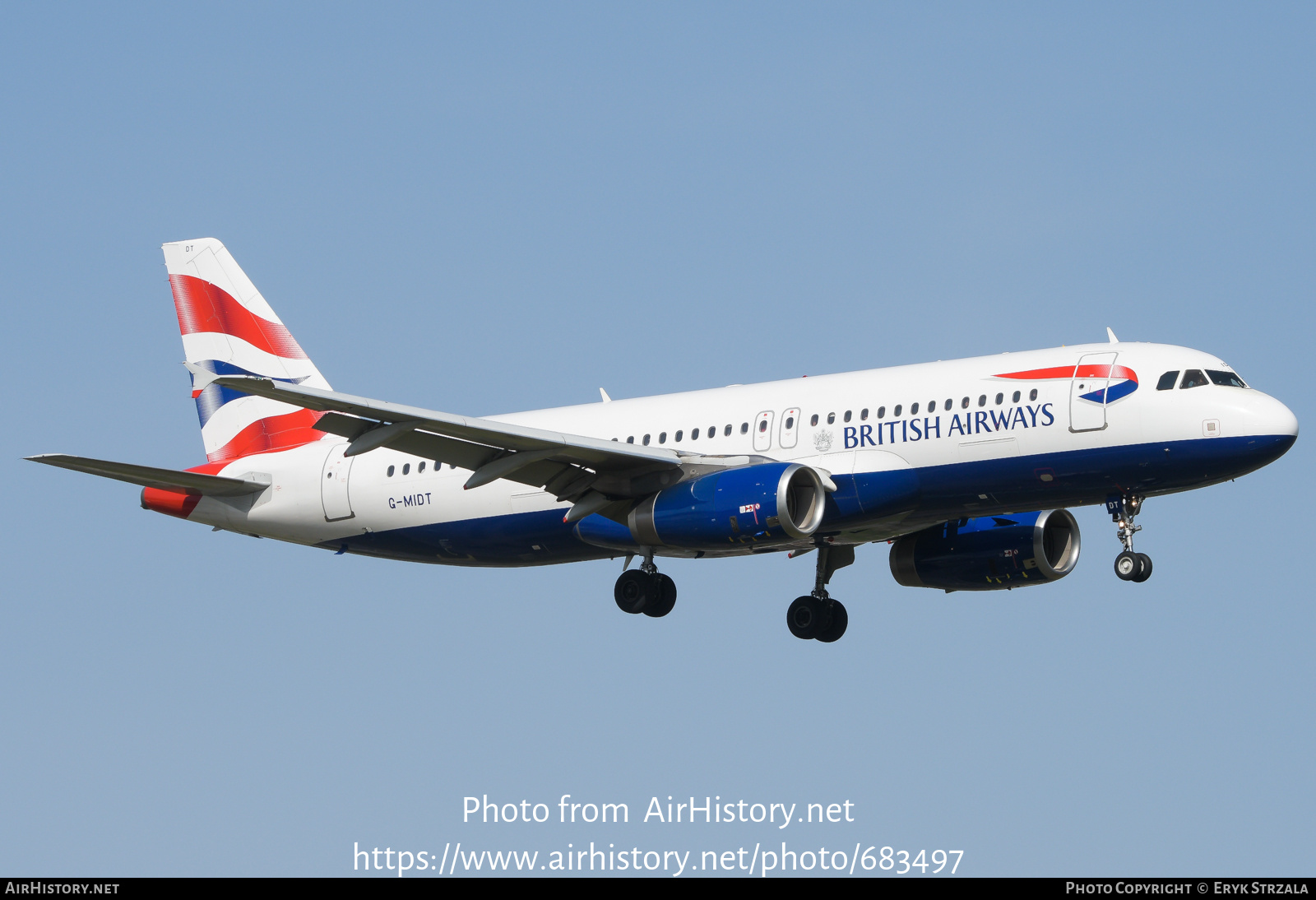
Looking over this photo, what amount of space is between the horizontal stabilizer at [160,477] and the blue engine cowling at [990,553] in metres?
15.4

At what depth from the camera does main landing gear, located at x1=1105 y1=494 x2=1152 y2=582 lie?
35.4m

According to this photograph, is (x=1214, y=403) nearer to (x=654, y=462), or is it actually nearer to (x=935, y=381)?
(x=935, y=381)

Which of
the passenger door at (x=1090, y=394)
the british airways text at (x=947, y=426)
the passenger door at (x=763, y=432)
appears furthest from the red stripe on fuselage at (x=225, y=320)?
the passenger door at (x=1090, y=394)

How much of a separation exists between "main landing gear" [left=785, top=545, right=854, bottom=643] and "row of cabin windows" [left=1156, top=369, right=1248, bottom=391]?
9.31 m

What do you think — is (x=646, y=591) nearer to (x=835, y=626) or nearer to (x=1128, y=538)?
(x=835, y=626)

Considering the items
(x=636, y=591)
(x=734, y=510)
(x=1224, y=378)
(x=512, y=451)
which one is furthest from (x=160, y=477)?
(x=1224, y=378)

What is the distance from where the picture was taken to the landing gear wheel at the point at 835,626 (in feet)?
136

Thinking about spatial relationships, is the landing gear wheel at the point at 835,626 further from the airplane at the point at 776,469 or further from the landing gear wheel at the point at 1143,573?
the landing gear wheel at the point at 1143,573

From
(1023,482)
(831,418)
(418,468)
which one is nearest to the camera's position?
(1023,482)

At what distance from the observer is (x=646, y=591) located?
130ft

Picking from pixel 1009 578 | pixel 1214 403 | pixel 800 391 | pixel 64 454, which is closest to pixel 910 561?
pixel 1009 578

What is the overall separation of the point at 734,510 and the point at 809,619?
6.35 meters


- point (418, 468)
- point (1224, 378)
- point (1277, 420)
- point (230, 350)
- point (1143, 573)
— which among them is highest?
point (230, 350)

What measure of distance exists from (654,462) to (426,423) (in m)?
5.34
